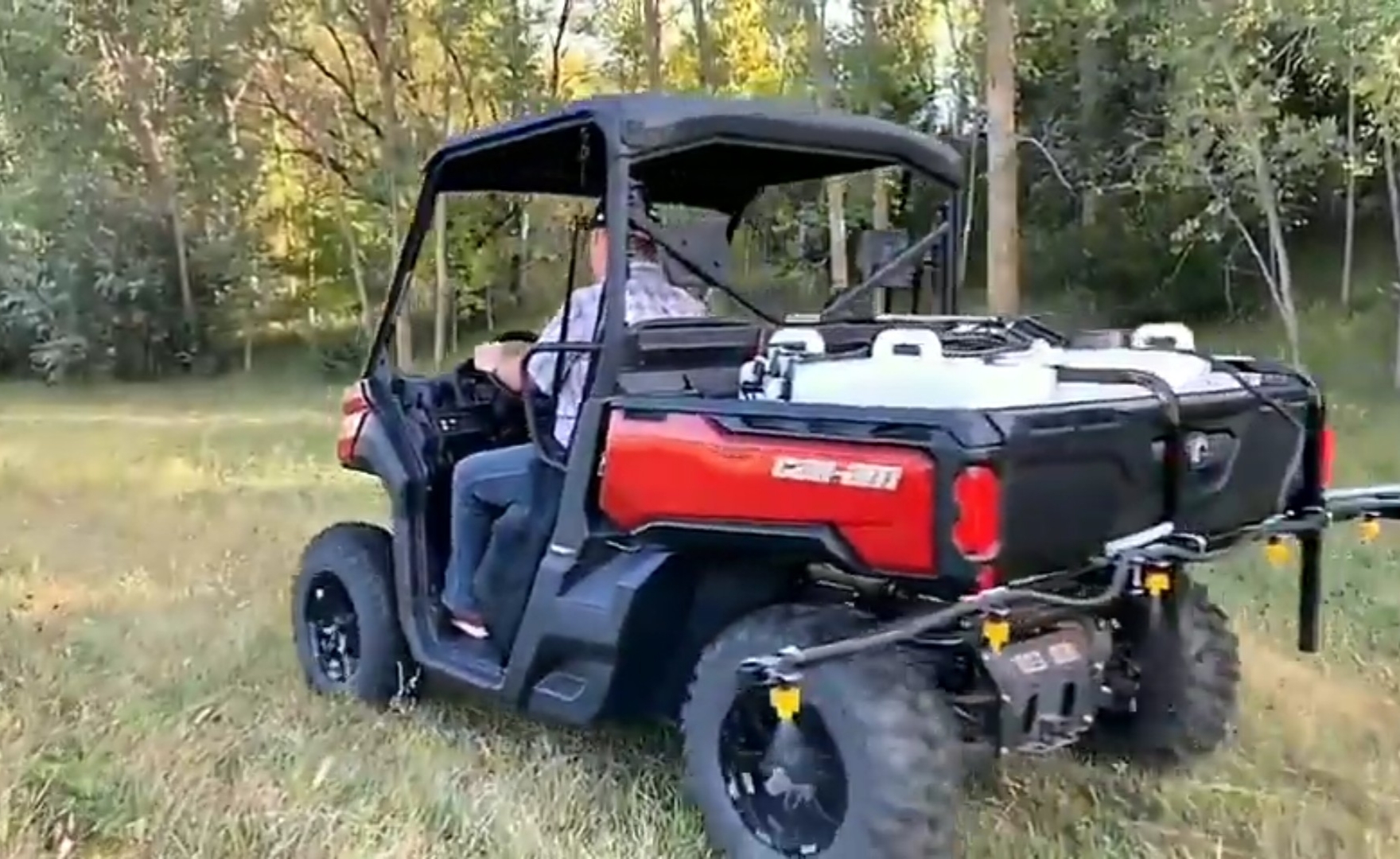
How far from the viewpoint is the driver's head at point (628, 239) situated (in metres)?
3.24

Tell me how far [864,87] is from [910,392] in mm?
12597

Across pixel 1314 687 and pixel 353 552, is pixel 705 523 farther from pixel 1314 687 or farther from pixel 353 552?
Result: pixel 1314 687

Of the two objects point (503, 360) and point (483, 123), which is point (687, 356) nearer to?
point (503, 360)

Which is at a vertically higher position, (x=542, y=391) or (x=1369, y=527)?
(x=542, y=391)

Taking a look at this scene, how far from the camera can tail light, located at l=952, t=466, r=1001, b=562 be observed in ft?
→ 8.14

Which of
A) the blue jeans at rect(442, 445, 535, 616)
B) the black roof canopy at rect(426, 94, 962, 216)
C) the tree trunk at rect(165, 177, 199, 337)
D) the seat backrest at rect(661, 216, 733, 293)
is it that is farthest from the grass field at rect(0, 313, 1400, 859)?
the tree trunk at rect(165, 177, 199, 337)

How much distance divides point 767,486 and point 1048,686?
761mm

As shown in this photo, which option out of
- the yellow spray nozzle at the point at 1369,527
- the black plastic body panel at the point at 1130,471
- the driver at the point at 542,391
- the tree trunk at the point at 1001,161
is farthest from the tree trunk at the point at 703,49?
the black plastic body panel at the point at 1130,471

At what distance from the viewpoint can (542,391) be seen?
3.70 meters

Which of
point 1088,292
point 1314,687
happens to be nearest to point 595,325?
point 1314,687

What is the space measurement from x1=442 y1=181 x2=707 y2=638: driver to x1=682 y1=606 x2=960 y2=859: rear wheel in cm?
74

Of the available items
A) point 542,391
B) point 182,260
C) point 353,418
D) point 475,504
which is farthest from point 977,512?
point 182,260

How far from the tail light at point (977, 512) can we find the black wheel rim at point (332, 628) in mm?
2304

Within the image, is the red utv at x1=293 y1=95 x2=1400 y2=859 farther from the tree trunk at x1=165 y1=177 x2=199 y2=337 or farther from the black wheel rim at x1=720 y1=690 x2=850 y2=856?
the tree trunk at x1=165 y1=177 x2=199 y2=337
